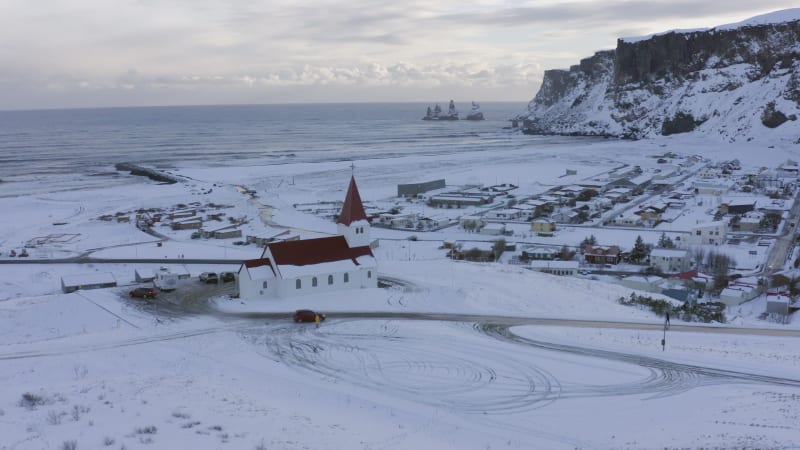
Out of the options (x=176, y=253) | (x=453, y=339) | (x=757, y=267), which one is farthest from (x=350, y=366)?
(x=757, y=267)

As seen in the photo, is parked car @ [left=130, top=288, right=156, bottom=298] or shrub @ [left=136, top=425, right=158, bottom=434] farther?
parked car @ [left=130, top=288, right=156, bottom=298]

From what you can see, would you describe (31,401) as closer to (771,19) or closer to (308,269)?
(308,269)

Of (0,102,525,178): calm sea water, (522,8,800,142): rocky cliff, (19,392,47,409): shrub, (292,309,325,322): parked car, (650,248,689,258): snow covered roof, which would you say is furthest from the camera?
(522,8,800,142): rocky cliff

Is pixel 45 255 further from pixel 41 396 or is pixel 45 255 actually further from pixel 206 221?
pixel 41 396

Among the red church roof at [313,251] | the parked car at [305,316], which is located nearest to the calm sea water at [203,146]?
the red church roof at [313,251]

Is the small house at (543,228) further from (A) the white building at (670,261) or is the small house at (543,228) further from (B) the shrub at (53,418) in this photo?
(B) the shrub at (53,418)

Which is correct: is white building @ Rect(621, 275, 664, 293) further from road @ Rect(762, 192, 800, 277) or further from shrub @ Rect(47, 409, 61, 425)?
shrub @ Rect(47, 409, 61, 425)

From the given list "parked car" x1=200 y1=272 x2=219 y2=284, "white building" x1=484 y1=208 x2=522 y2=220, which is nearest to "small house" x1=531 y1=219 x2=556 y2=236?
"white building" x1=484 y1=208 x2=522 y2=220
